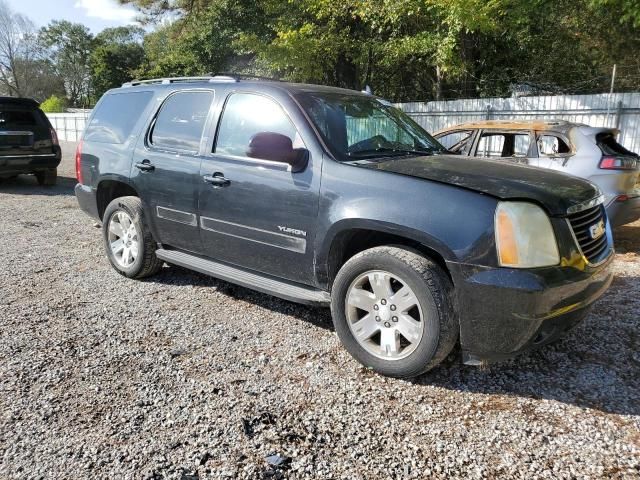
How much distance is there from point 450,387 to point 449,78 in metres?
16.5

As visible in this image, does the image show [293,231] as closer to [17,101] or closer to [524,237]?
[524,237]

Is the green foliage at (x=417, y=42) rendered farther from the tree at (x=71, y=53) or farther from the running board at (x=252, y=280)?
the tree at (x=71, y=53)

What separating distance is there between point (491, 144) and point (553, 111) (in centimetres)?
616

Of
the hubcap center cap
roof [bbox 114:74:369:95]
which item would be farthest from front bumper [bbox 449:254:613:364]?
roof [bbox 114:74:369:95]

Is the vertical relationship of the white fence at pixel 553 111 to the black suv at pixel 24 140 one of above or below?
above

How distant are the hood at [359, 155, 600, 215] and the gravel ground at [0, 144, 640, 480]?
114 cm

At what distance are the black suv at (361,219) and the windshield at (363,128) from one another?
0.02m

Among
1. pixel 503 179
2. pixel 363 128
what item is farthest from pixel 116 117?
pixel 503 179

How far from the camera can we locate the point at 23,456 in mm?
2436

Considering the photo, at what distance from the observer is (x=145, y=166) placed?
182 inches

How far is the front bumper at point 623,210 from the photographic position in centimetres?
598

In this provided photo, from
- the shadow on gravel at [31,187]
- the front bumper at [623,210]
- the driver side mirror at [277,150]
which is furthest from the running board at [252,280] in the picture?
the shadow on gravel at [31,187]

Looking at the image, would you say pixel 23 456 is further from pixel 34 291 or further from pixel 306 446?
pixel 34 291

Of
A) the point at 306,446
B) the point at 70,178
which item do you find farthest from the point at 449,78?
the point at 306,446
